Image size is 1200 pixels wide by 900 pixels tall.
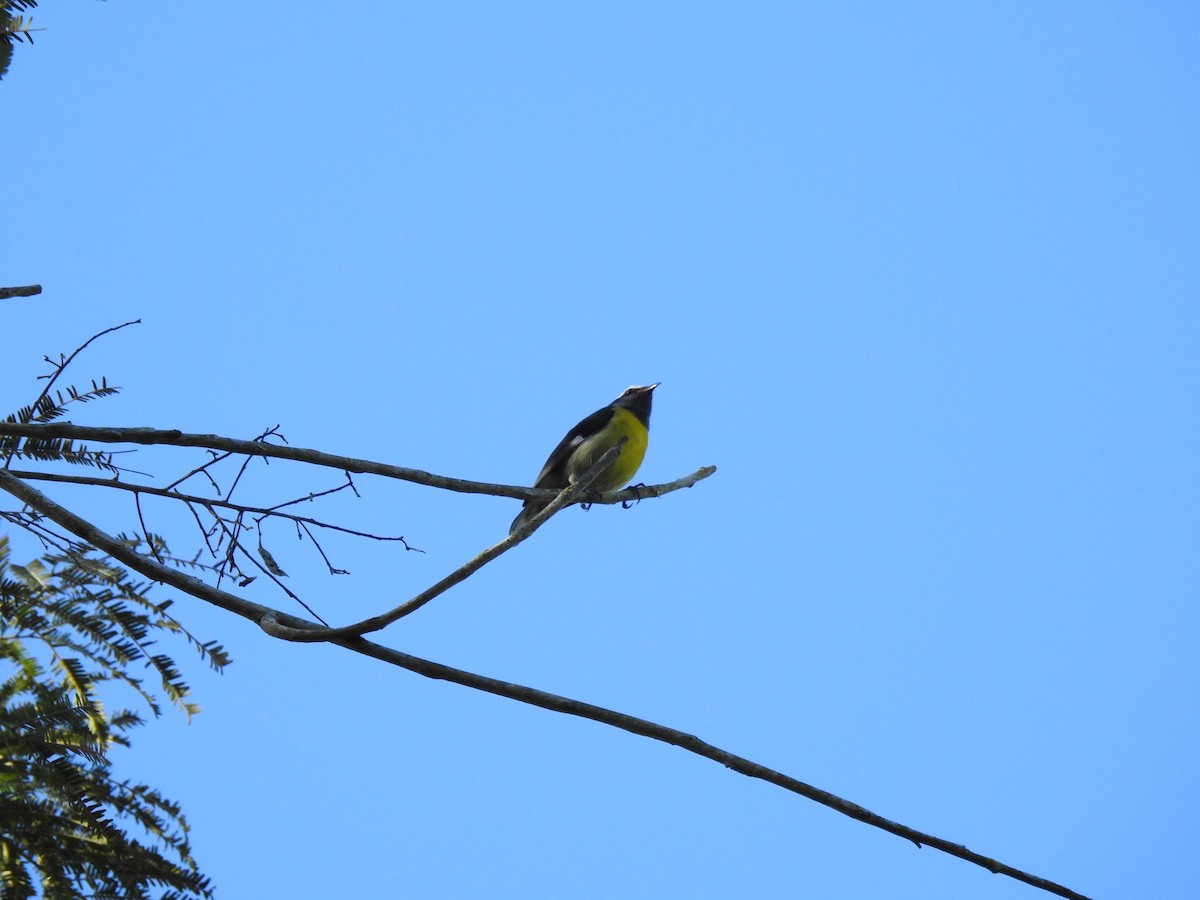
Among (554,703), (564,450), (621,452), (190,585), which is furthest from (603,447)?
(554,703)

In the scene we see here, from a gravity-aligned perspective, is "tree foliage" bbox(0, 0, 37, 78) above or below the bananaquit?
below

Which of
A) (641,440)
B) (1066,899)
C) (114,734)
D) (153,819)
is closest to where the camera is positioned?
(1066,899)

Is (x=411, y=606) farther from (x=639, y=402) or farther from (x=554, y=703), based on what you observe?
(x=639, y=402)

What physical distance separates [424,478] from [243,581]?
60cm

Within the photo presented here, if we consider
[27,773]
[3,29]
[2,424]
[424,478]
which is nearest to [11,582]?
[27,773]

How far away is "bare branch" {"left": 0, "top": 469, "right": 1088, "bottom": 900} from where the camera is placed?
222 cm

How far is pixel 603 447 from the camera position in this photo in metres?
7.14

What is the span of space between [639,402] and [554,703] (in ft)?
19.6

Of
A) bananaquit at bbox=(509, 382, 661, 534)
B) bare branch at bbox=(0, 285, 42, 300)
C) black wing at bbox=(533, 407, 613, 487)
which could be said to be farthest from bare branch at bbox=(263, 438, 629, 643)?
black wing at bbox=(533, 407, 613, 487)

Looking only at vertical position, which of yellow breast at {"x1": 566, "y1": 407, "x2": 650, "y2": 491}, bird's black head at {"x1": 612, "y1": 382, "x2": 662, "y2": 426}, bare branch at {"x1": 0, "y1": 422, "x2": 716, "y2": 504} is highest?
bird's black head at {"x1": 612, "y1": 382, "x2": 662, "y2": 426}

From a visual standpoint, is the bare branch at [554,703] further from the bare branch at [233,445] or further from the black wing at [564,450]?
the black wing at [564,450]

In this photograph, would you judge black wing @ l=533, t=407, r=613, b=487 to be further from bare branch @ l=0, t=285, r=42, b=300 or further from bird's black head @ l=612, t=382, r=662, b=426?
bare branch @ l=0, t=285, r=42, b=300

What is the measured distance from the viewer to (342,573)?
3.40 metres

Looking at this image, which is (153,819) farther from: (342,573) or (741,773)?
(741,773)
